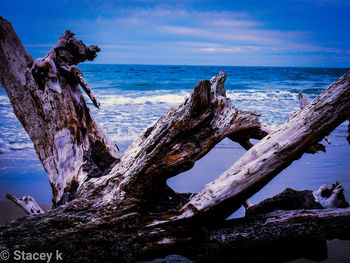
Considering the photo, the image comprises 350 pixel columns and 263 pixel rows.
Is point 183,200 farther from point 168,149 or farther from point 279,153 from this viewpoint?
point 279,153

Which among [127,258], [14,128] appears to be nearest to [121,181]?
[127,258]

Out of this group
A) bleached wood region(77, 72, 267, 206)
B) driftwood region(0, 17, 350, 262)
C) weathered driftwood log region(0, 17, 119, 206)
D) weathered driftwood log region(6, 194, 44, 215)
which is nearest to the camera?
driftwood region(0, 17, 350, 262)

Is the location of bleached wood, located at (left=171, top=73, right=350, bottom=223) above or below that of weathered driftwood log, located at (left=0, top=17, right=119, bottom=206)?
below

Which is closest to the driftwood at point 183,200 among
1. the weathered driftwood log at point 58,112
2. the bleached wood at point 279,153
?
the bleached wood at point 279,153

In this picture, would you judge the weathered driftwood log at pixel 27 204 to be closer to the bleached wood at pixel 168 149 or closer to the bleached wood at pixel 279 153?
the bleached wood at pixel 168 149

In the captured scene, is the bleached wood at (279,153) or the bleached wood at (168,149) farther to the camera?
the bleached wood at (168,149)

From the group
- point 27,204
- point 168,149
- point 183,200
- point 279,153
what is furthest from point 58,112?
point 279,153

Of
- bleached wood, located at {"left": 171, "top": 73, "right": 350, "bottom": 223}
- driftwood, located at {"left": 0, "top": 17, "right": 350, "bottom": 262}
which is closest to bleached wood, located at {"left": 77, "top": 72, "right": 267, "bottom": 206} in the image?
driftwood, located at {"left": 0, "top": 17, "right": 350, "bottom": 262}

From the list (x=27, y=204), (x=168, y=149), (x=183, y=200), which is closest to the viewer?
(x=168, y=149)

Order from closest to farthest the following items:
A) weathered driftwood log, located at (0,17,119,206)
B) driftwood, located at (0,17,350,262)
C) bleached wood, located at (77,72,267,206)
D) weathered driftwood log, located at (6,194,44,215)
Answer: driftwood, located at (0,17,350,262) < bleached wood, located at (77,72,267,206) < weathered driftwood log, located at (0,17,119,206) < weathered driftwood log, located at (6,194,44,215)

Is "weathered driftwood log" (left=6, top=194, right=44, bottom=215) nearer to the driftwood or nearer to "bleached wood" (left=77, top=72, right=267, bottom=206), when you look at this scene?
the driftwood

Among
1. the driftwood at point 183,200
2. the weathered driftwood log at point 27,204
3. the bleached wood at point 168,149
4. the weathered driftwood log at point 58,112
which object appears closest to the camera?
the driftwood at point 183,200

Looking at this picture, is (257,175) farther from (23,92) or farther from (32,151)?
(32,151)

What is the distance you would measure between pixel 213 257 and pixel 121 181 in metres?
0.94
